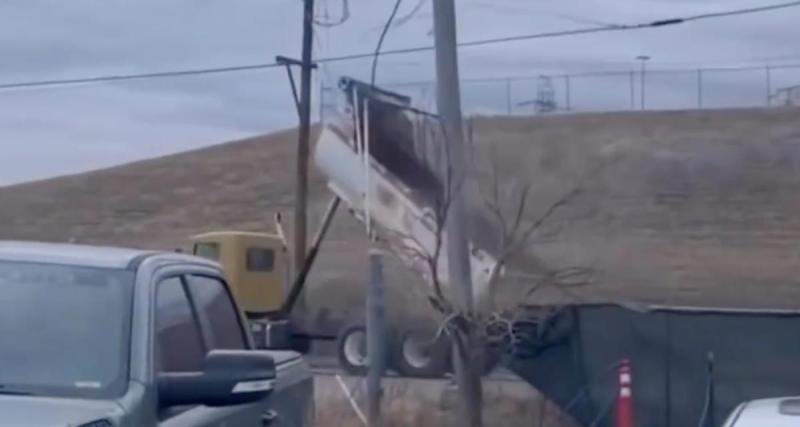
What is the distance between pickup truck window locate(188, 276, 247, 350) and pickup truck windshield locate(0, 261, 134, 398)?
2.87ft

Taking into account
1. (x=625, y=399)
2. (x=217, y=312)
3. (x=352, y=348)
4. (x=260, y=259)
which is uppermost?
(x=217, y=312)

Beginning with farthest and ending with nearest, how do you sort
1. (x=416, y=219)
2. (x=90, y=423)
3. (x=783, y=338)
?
(x=416, y=219), (x=783, y=338), (x=90, y=423)

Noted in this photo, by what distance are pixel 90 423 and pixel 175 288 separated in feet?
5.49

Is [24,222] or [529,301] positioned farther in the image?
[24,222]

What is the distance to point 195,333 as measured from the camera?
855 cm

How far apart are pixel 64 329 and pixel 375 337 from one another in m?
10.0

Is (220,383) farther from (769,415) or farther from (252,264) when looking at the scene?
(252,264)

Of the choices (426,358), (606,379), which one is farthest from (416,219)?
(606,379)

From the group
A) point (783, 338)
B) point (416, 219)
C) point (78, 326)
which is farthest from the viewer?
point (416, 219)

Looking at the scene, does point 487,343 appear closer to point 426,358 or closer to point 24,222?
point 426,358

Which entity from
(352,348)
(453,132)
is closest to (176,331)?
(453,132)

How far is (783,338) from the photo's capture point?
60.5ft

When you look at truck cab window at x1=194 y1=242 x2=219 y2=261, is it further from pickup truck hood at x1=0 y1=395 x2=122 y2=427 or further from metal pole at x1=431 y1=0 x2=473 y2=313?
pickup truck hood at x1=0 y1=395 x2=122 y2=427

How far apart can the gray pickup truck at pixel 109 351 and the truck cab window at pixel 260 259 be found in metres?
24.8
